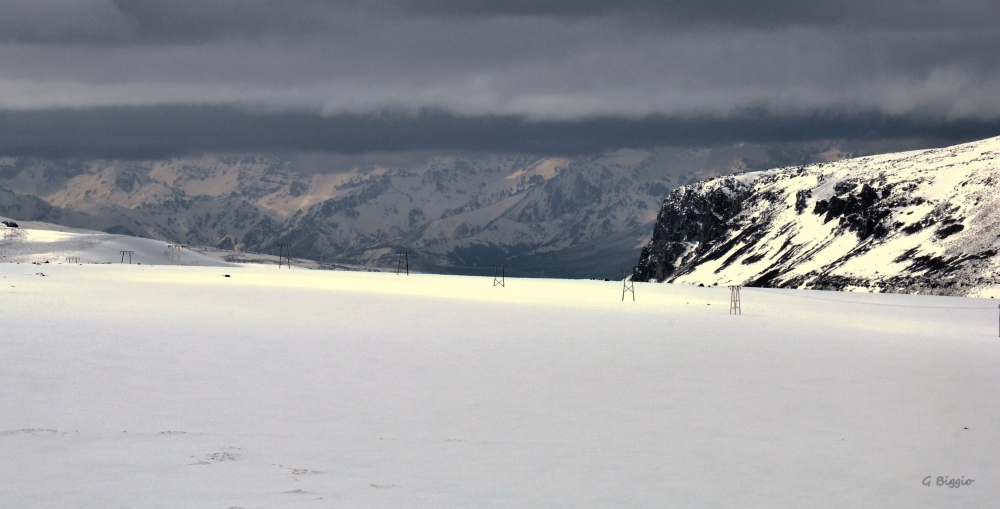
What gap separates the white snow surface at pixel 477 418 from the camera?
2214 cm

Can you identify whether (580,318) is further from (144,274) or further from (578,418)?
(144,274)

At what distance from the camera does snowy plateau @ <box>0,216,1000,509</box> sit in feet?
72.6

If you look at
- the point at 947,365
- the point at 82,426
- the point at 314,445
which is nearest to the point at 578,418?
the point at 314,445

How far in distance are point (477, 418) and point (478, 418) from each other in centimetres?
3

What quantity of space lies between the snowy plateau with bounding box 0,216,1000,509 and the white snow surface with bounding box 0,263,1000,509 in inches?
4.3

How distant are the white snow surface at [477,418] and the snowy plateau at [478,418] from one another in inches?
4.3

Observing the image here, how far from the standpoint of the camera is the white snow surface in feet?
72.6

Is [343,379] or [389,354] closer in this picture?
[343,379]

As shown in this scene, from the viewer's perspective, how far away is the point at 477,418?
3092 centimetres

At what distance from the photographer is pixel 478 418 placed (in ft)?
101

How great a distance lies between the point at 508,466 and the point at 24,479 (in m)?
11.3

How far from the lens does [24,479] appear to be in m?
21.7

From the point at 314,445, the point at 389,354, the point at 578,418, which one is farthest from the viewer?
the point at 389,354

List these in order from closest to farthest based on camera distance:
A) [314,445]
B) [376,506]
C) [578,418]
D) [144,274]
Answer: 1. [376,506]
2. [314,445]
3. [578,418]
4. [144,274]
